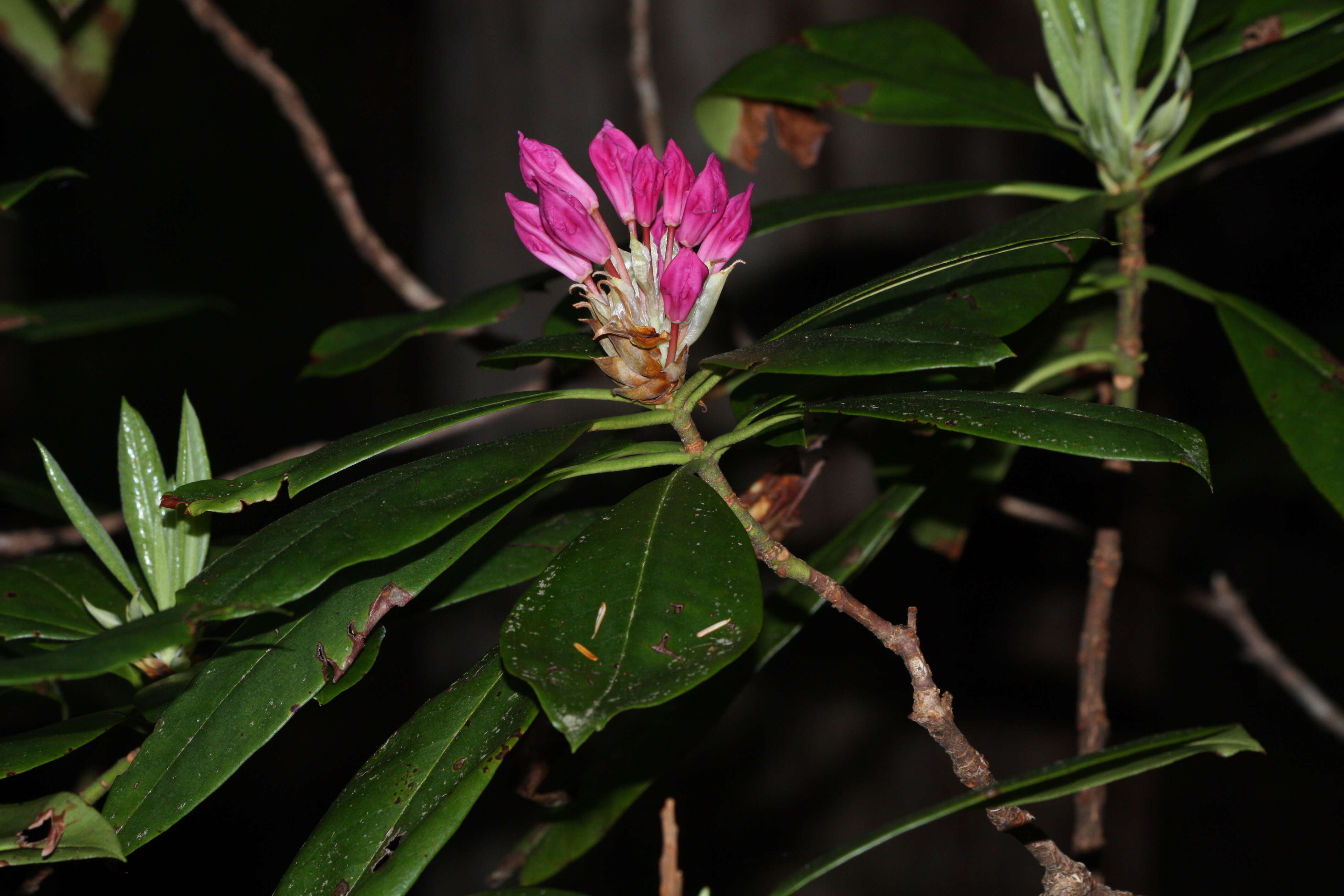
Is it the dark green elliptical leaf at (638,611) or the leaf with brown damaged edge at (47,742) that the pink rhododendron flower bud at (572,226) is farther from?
the leaf with brown damaged edge at (47,742)

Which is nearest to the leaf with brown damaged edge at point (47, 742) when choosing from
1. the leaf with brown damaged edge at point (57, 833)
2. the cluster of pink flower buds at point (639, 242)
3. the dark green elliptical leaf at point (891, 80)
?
the leaf with brown damaged edge at point (57, 833)

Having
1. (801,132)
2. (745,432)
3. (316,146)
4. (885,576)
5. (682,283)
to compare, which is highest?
(316,146)

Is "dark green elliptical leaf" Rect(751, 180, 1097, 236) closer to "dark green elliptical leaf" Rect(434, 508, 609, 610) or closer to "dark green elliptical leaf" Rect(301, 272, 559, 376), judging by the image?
"dark green elliptical leaf" Rect(301, 272, 559, 376)

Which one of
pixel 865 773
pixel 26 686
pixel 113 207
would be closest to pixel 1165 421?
pixel 26 686

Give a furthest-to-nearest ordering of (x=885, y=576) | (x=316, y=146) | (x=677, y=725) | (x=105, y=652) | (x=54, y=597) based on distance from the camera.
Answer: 1. (x=885, y=576)
2. (x=316, y=146)
3. (x=677, y=725)
4. (x=54, y=597)
5. (x=105, y=652)

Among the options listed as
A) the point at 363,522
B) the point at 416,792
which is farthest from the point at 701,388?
the point at 416,792

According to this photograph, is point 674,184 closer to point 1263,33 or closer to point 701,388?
point 701,388
